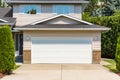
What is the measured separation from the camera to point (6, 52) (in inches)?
714

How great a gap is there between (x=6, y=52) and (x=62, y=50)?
789 cm

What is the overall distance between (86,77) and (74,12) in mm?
15345

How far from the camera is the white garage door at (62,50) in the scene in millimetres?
25234

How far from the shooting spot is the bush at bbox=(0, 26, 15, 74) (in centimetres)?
1788

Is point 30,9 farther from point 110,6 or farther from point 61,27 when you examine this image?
point 110,6

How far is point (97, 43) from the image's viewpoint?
2512 cm

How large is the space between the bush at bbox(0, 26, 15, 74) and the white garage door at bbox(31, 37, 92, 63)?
22.8ft

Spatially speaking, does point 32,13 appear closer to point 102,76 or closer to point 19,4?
point 19,4

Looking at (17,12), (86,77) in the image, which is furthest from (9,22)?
(86,77)

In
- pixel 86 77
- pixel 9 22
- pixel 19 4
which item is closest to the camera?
pixel 86 77

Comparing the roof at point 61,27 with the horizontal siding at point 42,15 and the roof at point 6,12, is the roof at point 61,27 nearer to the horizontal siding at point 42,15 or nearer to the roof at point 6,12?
the horizontal siding at point 42,15

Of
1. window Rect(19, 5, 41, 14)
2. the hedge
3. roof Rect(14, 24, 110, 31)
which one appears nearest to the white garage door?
roof Rect(14, 24, 110, 31)

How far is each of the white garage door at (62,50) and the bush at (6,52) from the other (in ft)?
22.8

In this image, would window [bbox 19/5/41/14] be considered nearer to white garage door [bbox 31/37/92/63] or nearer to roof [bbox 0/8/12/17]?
roof [bbox 0/8/12/17]
